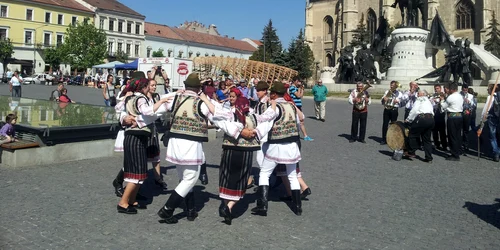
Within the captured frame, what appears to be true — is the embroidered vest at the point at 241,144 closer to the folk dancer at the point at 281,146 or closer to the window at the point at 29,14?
the folk dancer at the point at 281,146

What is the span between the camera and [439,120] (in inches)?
460

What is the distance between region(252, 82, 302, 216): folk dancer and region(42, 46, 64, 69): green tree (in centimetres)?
6219

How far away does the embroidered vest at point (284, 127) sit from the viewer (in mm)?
5867

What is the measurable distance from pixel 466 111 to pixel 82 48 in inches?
2302

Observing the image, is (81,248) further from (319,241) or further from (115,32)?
(115,32)

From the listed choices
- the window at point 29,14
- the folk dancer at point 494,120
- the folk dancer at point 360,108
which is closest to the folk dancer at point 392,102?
the folk dancer at point 360,108

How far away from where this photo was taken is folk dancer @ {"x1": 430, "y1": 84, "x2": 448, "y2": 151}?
11.6m

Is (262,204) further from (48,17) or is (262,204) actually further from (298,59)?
(48,17)

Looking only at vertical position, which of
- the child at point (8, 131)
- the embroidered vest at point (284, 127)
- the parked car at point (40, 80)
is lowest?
the child at point (8, 131)

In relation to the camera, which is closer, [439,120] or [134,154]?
[134,154]

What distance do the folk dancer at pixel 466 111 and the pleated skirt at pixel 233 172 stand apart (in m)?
7.80

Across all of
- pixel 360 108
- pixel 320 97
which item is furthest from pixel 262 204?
pixel 320 97

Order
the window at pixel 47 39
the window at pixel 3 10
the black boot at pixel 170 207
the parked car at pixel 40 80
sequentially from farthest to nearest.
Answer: the window at pixel 47 39 → the window at pixel 3 10 → the parked car at pixel 40 80 → the black boot at pixel 170 207

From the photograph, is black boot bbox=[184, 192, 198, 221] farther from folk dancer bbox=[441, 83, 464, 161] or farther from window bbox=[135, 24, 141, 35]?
window bbox=[135, 24, 141, 35]
